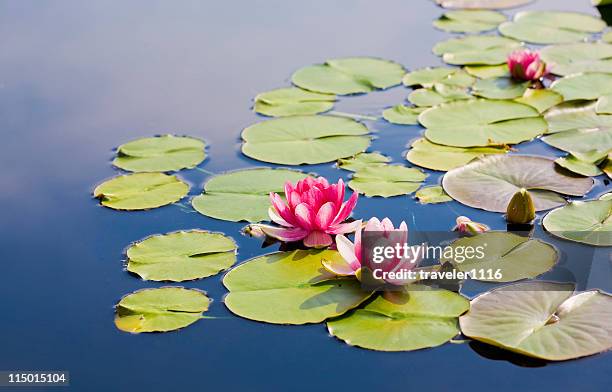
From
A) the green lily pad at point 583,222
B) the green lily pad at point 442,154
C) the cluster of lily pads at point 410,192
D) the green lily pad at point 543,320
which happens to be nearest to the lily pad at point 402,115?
the cluster of lily pads at point 410,192

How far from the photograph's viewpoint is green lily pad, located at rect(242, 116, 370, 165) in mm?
4324

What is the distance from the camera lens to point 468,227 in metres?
3.47

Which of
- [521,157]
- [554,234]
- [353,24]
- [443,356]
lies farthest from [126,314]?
[353,24]

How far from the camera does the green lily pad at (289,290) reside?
9.86 ft

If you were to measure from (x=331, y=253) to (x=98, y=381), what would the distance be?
106 cm

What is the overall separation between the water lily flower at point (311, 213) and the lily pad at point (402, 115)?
1.40 m

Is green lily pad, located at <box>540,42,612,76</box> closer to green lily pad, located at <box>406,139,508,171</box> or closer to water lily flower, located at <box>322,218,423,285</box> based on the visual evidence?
green lily pad, located at <box>406,139,508,171</box>

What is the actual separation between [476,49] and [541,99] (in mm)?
1040

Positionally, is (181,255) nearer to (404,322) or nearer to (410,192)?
(404,322)

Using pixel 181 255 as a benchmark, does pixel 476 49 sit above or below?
above

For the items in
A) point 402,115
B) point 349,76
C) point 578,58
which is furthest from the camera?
point 578,58

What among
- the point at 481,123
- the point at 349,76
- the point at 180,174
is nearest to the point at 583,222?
the point at 481,123

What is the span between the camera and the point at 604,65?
539 centimetres

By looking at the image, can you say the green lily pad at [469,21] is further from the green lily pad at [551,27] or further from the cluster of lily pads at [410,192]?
the cluster of lily pads at [410,192]
